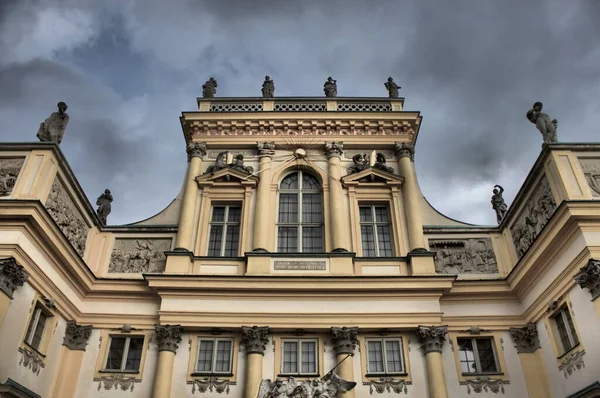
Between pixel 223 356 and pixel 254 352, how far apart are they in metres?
1.18

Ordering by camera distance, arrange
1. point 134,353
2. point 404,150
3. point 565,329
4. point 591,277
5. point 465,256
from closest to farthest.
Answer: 1. point 591,277
2. point 565,329
3. point 134,353
4. point 465,256
5. point 404,150

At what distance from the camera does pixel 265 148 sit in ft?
67.1

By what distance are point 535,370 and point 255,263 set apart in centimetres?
969

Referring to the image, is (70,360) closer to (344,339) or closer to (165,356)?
(165,356)

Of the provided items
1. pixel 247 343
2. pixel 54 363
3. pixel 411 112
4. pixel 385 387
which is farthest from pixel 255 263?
pixel 411 112

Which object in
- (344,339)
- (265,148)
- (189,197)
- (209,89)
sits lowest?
(344,339)

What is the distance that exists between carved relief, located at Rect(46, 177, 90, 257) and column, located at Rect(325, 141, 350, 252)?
29.0 ft

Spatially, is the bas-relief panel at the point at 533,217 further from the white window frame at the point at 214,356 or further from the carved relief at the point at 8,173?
the carved relief at the point at 8,173

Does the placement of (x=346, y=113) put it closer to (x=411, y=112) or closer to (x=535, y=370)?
(x=411, y=112)

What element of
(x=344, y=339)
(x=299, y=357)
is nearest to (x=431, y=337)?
(x=344, y=339)

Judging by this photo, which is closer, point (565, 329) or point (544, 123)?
point (565, 329)

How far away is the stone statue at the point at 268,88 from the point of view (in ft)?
74.0

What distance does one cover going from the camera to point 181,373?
15727 millimetres

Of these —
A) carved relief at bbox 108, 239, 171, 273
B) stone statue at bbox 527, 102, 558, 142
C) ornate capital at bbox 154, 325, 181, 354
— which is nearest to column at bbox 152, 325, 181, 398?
ornate capital at bbox 154, 325, 181, 354
